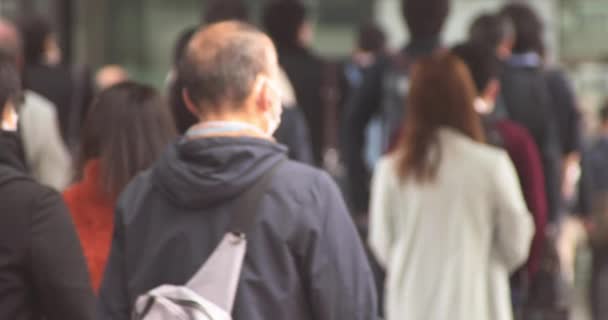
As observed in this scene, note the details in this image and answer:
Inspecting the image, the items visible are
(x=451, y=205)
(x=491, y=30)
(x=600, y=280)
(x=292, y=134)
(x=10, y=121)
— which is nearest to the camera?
(x=10, y=121)

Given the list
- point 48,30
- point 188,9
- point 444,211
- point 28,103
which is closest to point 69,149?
point 48,30

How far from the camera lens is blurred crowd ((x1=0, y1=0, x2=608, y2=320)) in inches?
118

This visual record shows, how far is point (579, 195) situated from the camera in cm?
841

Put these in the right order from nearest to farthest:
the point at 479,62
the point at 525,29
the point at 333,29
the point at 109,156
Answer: the point at 109,156 < the point at 479,62 < the point at 525,29 < the point at 333,29

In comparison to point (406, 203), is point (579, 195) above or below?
below

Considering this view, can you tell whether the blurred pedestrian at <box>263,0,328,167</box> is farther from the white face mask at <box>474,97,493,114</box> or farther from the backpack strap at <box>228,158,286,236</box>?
the backpack strap at <box>228,158,286,236</box>

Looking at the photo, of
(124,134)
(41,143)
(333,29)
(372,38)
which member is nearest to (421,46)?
(41,143)

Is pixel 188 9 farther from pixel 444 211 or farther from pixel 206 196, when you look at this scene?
pixel 206 196

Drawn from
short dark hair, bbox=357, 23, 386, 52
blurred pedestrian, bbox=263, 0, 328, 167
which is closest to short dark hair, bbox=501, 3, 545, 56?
blurred pedestrian, bbox=263, 0, 328, 167

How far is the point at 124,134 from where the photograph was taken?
408 centimetres

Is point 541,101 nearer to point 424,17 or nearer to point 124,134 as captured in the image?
point 424,17

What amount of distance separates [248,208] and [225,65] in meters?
0.34

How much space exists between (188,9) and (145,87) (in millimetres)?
10554

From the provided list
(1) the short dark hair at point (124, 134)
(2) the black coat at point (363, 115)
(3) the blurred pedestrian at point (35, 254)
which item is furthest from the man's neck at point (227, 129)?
(2) the black coat at point (363, 115)
